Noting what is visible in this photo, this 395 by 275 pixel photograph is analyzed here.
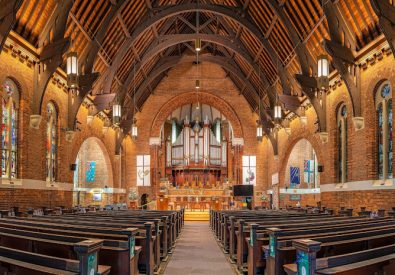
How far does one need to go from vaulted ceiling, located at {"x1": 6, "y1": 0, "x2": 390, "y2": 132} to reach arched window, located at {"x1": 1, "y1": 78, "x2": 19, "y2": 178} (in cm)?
169

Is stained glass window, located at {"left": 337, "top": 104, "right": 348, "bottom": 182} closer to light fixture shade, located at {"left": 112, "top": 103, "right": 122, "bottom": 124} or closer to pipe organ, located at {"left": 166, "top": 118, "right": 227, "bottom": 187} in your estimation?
light fixture shade, located at {"left": 112, "top": 103, "right": 122, "bottom": 124}

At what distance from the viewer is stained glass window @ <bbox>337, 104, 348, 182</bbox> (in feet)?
49.4

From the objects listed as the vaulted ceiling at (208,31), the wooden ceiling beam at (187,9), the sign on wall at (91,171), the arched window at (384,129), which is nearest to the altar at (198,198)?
the sign on wall at (91,171)

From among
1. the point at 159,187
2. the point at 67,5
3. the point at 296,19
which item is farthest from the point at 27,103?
the point at 159,187

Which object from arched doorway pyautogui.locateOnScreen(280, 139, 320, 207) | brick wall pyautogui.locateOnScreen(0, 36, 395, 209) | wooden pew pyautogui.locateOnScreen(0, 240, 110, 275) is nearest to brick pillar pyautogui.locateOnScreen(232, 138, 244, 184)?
brick wall pyautogui.locateOnScreen(0, 36, 395, 209)

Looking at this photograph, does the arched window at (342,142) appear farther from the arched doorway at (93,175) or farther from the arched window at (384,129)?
the arched doorway at (93,175)

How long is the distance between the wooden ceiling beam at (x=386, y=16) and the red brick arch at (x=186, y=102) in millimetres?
18175

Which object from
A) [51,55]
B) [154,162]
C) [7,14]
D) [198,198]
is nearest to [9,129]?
[51,55]

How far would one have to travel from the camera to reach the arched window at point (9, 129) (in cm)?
1234

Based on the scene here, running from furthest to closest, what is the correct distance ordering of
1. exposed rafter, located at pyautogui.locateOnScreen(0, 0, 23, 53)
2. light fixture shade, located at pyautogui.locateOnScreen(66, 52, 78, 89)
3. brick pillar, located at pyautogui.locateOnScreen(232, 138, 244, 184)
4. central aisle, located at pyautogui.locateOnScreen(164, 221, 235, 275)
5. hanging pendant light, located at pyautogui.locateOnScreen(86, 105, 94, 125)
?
brick pillar, located at pyautogui.locateOnScreen(232, 138, 244, 184), hanging pendant light, located at pyautogui.locateOnScreen(86, 105, 94, 125), light fixture shade, located at pyautogui.locateOnScreen(66, 52, 78, 89), exposed rafter, located at pyautogui.locateOnScreen(0, 0, 23, 53), central aisle, located at pyautogui.locateOnScreen(164, 221, 235, 275)

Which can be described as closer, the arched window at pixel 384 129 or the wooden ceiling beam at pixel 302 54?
the arched window at pixel 384 129

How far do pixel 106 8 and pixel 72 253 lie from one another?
13.7 meters

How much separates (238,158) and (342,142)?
1283 centimetres

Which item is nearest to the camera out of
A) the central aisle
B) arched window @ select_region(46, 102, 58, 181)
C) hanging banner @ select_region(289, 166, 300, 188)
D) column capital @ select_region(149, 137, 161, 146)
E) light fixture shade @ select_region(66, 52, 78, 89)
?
the central aisle
